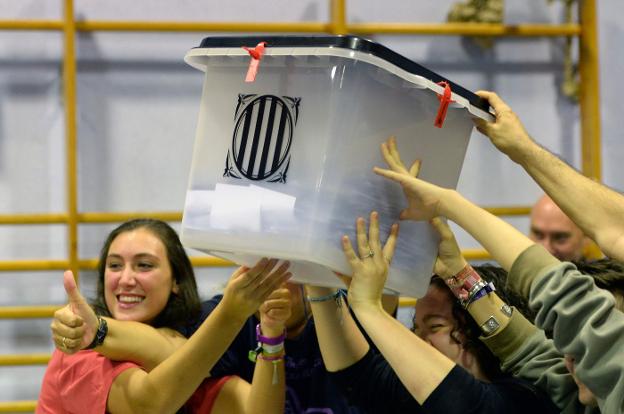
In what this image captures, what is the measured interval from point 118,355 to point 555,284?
3.23ft

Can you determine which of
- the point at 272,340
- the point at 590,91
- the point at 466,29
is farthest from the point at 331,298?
the point at 590,91

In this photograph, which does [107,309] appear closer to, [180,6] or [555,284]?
[555,284]

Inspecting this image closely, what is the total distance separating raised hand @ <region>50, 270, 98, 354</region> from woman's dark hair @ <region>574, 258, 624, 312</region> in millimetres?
923

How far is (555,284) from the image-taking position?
1196 millimetres

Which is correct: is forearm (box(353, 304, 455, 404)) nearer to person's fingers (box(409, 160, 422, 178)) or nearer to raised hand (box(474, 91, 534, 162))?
person's fingers (box(409, 160, 422, 178))

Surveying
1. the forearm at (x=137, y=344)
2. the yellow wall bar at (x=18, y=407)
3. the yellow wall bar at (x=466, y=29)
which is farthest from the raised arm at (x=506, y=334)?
the yellow wall bar at (x=18, y=407)

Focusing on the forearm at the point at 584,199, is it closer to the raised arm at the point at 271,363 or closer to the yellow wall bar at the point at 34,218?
the raised arm at the point at 271,363

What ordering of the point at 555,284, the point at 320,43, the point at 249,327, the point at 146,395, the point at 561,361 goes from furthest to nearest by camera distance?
the point at 249,327 < the point at 146,395 < the point at 561,361 < the point at 320,43 < the point at 555,284

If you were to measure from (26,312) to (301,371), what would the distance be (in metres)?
1.50

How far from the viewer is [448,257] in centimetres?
161

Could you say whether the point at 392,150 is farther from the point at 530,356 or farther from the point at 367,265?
the point at 530,356

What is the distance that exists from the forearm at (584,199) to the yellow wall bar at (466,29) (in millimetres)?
1902

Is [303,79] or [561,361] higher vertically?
[303,79]

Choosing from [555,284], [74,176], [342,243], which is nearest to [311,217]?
[342,243]
